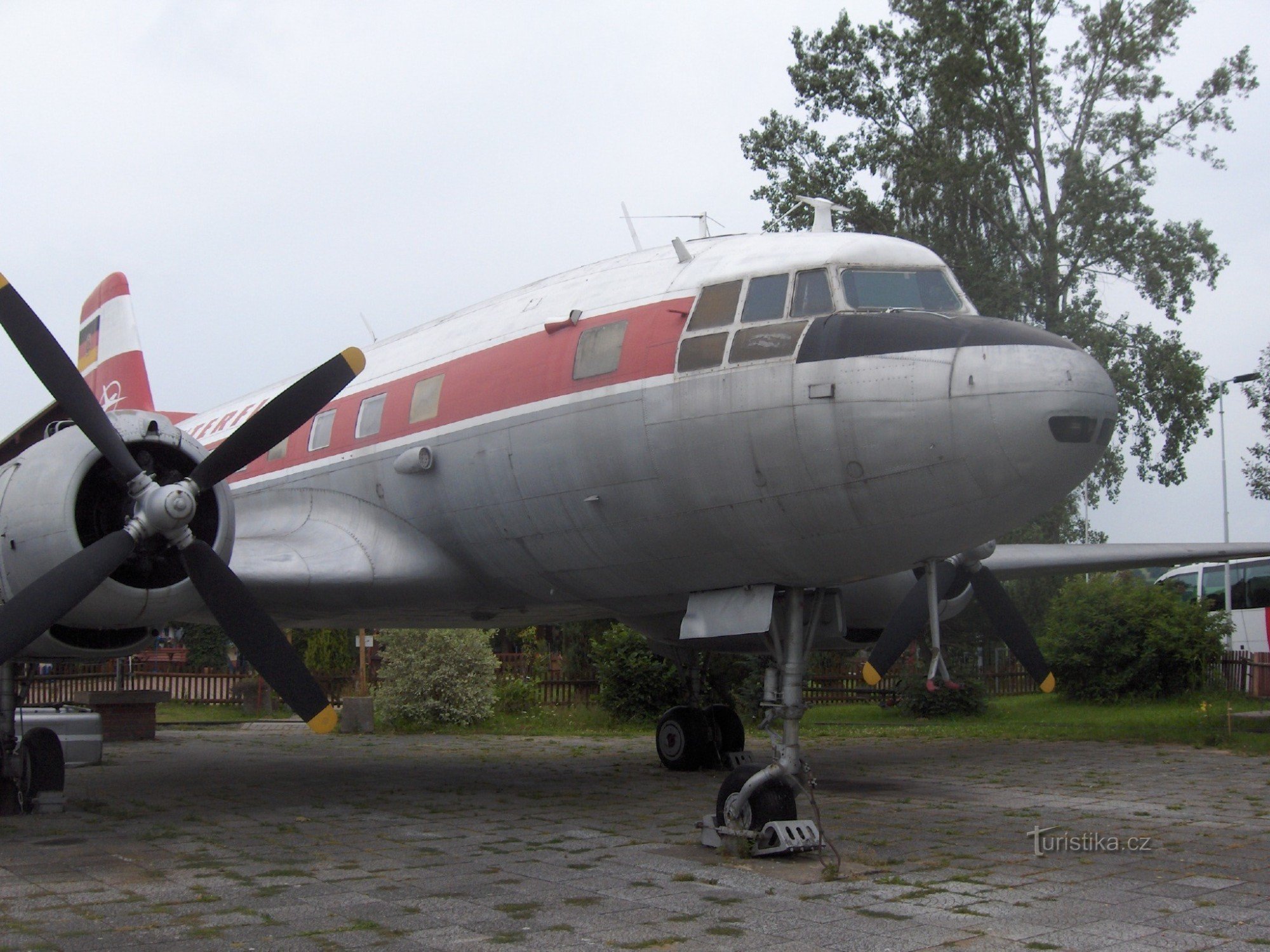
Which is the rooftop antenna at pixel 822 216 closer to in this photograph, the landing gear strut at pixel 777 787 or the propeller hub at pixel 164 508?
the landing gear strut at pixel 777 787

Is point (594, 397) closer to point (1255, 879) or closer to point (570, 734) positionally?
point (1255, 879)

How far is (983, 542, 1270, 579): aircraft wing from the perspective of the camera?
14.5 metres

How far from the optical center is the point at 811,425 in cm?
780

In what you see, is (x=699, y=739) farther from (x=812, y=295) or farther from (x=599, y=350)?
(x=812, y=295)

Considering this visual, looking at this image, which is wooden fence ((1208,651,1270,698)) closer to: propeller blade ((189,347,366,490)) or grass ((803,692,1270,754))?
grass ((803,692,1270,754))

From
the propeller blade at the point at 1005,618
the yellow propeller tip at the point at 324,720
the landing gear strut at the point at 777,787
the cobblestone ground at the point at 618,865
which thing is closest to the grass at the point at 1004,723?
the cobblestone ground at the point at 618,865

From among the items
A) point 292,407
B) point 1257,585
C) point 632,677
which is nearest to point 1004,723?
point 632,677

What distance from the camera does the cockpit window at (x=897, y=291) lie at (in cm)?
848

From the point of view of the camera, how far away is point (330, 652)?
2797 centimetres

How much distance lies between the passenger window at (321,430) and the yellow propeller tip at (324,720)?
3618mm

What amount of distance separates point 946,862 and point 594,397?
4194 mm

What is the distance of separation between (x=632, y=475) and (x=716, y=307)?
143 cm

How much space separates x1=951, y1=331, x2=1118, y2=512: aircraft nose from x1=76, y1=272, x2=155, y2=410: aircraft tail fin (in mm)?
12878

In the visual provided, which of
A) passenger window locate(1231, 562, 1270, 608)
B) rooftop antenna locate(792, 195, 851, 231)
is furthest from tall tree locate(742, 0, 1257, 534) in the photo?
rooftop antenna locate(792, 195, 851, 231)
